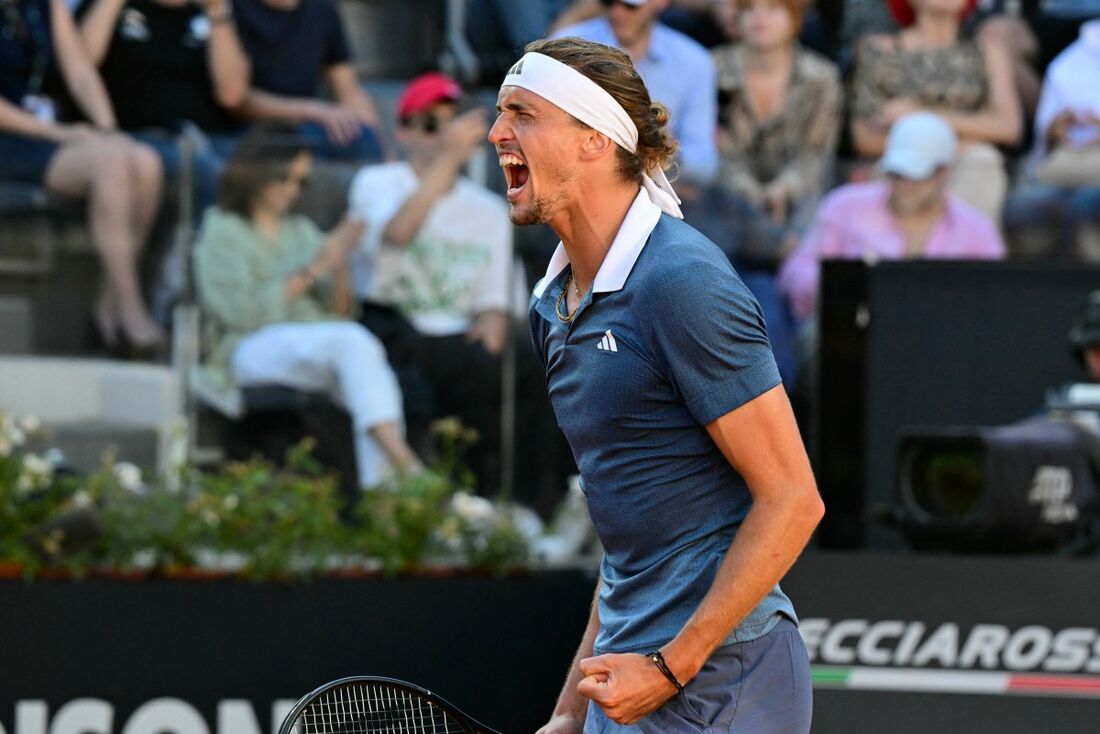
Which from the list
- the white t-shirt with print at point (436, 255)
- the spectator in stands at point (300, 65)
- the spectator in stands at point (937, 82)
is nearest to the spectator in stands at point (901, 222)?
the spectator in stands at point (937, 82)

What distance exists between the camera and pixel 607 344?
2.51 meters

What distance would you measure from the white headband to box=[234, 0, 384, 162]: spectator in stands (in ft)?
12.4

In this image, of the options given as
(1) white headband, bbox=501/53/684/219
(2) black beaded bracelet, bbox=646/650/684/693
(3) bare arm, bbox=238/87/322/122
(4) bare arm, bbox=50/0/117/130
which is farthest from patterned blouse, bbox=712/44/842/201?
(2) black beaded bracelet, bbox=646/650/684/693

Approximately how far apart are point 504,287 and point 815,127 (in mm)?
1736

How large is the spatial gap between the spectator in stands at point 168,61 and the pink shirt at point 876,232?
7.21 feet

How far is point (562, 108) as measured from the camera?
256 centimetres

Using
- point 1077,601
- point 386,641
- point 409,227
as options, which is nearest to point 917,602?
point 1077,601

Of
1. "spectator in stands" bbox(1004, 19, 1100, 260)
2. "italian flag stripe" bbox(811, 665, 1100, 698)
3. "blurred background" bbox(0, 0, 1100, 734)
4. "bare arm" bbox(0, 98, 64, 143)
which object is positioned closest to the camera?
"italian flag stripe" bbox(811, 665, 1100, 698)

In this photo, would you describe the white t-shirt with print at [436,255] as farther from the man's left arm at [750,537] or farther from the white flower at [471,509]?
the man's left arm at [750,537]

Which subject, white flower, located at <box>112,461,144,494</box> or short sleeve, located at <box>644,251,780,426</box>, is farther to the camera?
white flower, located at <box>112,461,144,494</box>

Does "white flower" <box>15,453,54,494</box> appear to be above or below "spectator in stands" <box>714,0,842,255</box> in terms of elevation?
below

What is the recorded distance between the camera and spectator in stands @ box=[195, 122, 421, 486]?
566 cm

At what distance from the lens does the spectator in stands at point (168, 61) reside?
639 cm

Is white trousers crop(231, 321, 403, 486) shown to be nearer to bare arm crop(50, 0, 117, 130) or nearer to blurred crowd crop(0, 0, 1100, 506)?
blurred crowd crop(0, 0, 1100, 506)
